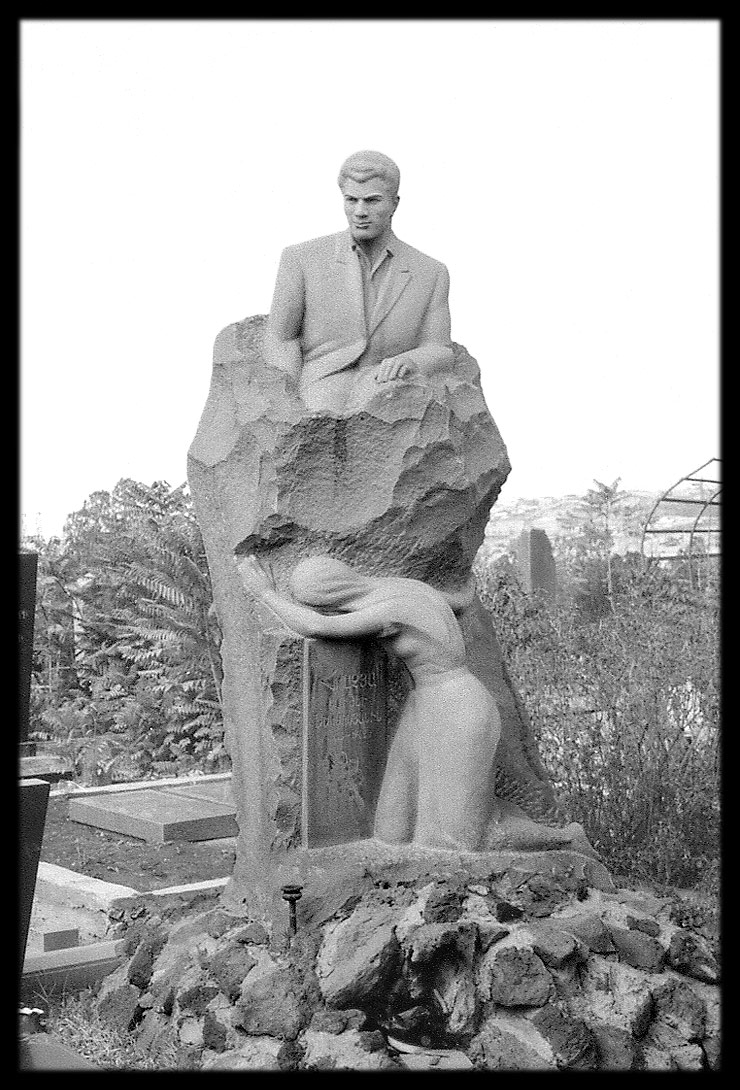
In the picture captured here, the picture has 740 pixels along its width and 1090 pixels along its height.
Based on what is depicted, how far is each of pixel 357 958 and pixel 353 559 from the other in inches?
61.1

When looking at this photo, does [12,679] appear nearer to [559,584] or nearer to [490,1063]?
[490,1063]

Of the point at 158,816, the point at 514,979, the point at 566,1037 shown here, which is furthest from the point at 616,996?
the point at 158,816

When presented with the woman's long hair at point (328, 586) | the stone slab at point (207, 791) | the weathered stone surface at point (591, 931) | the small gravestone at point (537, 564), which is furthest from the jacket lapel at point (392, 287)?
the small gravestone at point (537, 564)

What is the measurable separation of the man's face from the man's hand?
557mm

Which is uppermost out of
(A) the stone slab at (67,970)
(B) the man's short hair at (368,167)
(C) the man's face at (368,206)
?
(B) the man's short hair at (368,167)

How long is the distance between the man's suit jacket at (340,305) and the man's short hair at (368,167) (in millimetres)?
275

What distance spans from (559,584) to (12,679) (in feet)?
61.2

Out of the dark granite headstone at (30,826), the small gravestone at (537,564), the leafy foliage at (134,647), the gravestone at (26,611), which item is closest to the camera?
the dark granite headstone at (30,826)

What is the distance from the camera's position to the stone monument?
4480mm

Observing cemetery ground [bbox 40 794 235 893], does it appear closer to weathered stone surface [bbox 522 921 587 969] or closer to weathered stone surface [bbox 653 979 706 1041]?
weathered stone surface [bbox 522 921 587 969]

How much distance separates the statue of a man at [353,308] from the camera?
4758mm

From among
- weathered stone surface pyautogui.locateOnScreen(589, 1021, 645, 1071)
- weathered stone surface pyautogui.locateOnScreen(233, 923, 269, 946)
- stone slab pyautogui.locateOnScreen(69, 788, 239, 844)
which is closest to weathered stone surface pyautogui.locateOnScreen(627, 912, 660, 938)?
weathered stone surface pyautogui.locateOnScreen(589, 1021, 645, 1071)

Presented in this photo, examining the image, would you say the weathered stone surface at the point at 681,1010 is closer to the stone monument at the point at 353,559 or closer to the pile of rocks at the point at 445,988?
the pile of rocks at the point at 445,988

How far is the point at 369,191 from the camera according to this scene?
4695 millimetres
